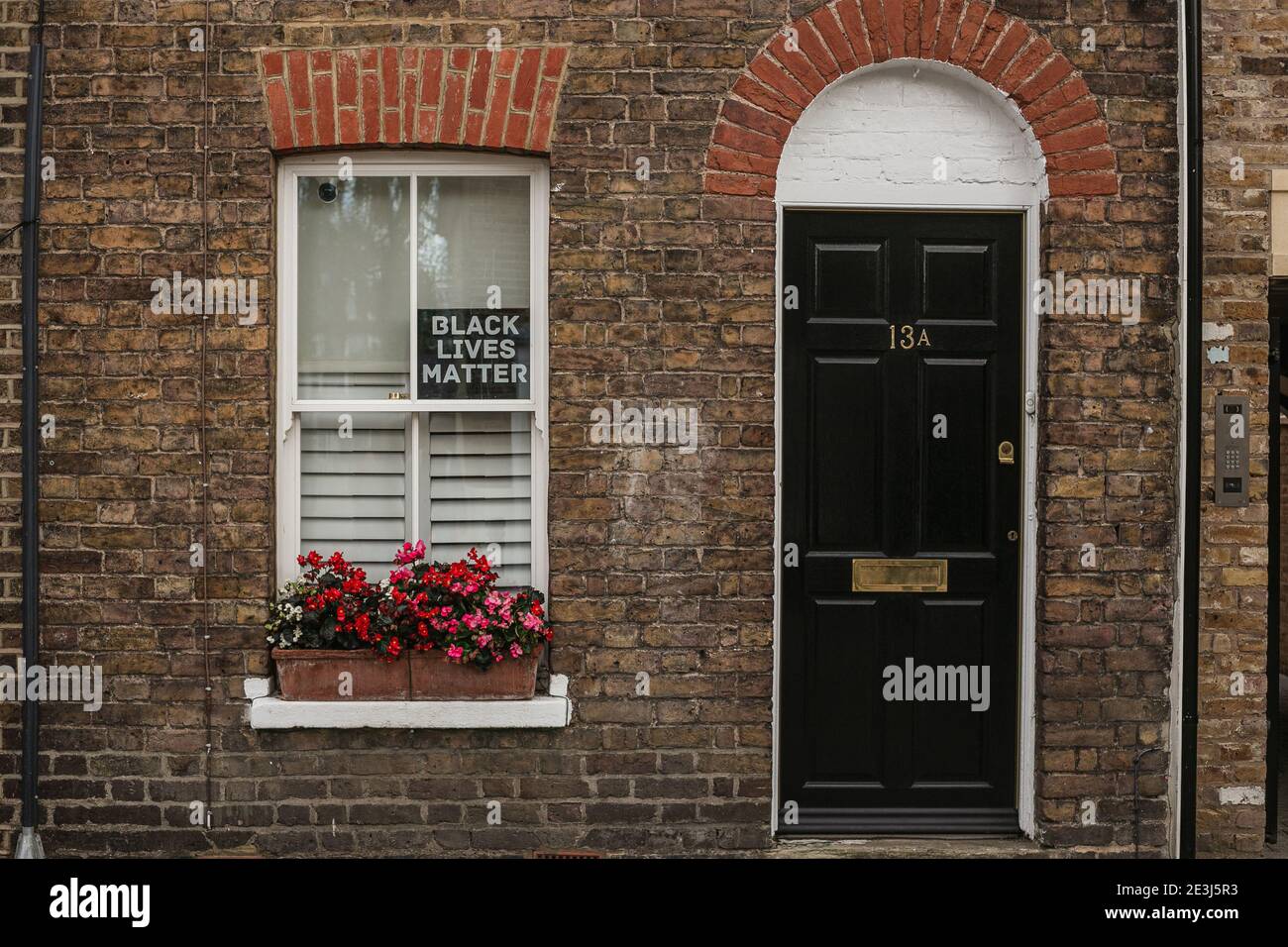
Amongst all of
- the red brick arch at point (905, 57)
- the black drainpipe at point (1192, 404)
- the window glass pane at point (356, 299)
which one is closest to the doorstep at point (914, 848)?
the black drainpipe at point (1192, 404)

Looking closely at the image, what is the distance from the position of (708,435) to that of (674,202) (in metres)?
1.03

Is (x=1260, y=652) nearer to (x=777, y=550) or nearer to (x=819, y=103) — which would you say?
(x=777, y=550)

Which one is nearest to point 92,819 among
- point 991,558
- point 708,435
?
point 708,435

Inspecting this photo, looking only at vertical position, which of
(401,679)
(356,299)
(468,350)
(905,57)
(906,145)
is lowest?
(401,679)

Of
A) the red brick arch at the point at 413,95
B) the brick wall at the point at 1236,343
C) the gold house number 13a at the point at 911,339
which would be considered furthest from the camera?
the gold house number 13a at the point at 911,339

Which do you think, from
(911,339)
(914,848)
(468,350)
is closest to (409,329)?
(468,350)

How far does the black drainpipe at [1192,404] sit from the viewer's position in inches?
180

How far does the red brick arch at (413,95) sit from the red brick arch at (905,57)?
2.70 feet

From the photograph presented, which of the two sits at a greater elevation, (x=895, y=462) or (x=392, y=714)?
(x=895, y=462)

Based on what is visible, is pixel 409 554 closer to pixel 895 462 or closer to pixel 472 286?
pixel 472 286

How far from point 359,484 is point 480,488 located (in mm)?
546

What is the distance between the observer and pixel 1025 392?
15.6 feet

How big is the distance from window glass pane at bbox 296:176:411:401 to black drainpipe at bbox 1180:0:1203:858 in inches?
135

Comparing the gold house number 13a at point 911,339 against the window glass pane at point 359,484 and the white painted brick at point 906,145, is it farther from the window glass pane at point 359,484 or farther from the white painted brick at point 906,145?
the window glass pane at point 359,484
